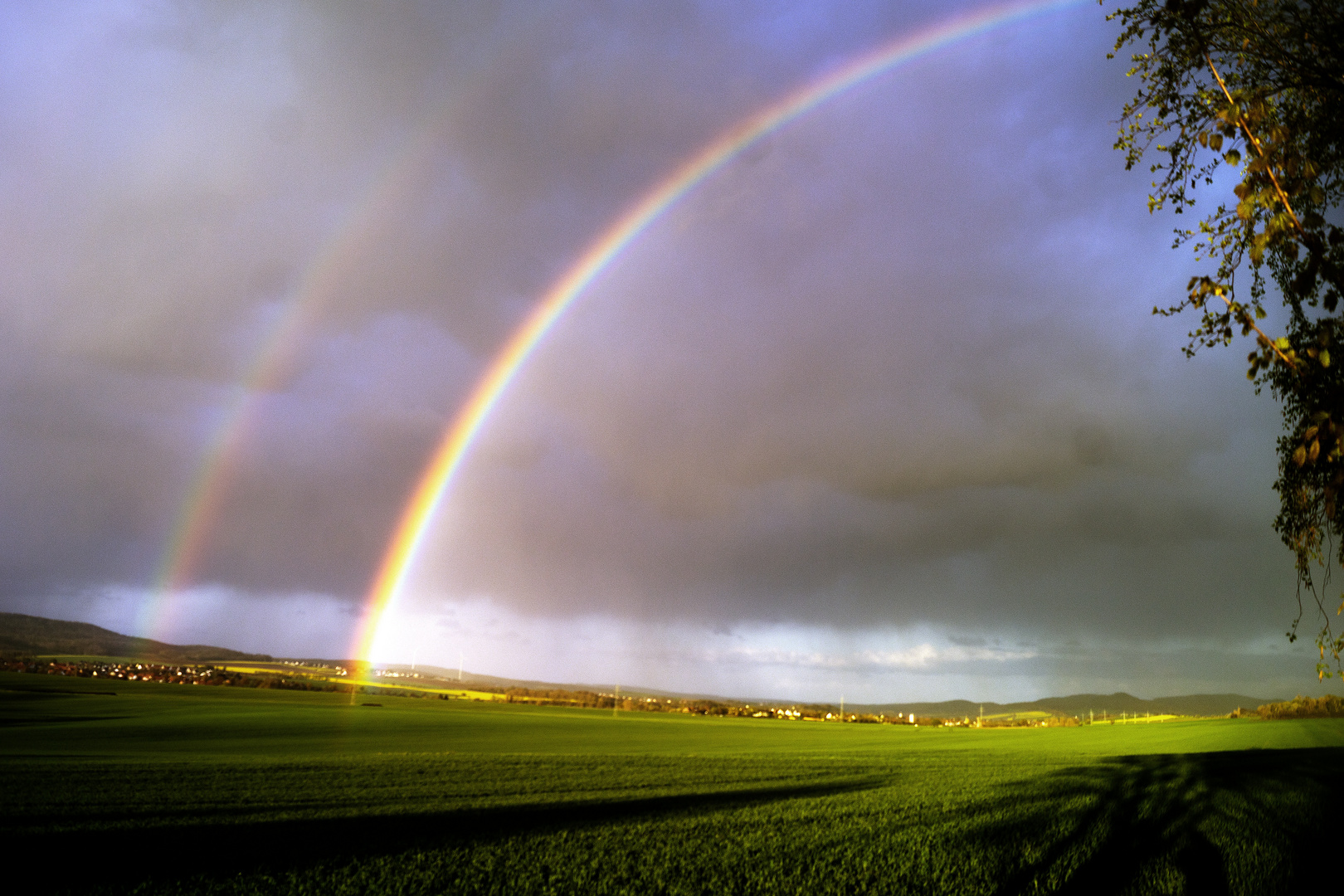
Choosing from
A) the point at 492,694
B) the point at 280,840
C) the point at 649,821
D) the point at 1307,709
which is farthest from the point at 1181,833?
the point at 492,694

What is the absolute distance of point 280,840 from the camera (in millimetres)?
15547

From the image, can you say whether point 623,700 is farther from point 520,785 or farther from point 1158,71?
point 1158,71

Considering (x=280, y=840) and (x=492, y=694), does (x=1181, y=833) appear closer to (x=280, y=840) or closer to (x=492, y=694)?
(x=280, y=840)

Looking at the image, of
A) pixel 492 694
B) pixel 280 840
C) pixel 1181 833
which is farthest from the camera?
pixel 492 694

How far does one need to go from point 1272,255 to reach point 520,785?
24.6 metres

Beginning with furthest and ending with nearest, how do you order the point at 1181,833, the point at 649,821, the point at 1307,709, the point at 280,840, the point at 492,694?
the point at 492,694
the point at 1307,709
the point at 649,821
the point at 1181,833
the point at 280,840

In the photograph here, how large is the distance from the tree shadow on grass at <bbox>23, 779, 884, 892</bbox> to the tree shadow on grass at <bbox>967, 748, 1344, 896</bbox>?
9.11 metres

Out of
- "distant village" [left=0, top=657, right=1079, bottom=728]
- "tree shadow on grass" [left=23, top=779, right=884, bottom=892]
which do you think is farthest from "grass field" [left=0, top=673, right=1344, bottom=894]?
"distant village" [left=0, top=657, right=1079, bottom=728]

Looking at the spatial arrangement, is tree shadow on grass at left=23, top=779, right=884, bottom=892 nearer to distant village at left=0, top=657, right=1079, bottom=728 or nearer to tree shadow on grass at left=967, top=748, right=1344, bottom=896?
tree shadow on grass at left=967, top=748, right=1344, bottom=896

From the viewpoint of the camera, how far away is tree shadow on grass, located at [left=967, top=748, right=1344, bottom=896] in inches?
507

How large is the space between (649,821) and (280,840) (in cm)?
793

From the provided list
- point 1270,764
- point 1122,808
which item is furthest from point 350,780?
point 1270,764

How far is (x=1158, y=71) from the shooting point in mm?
8781

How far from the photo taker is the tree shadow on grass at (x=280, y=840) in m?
12.9
